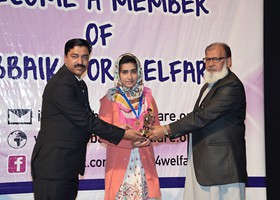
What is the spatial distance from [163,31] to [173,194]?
5.20 ft

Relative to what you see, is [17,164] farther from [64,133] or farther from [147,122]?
[147,122]

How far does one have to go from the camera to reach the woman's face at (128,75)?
3.56 m

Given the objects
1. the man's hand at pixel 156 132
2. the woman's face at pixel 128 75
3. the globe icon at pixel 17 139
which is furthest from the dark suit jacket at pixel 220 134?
the globe icon at pixel 17 139

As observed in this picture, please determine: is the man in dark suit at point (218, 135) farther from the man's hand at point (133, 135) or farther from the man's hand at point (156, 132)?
the man's hand at point (133, 135)

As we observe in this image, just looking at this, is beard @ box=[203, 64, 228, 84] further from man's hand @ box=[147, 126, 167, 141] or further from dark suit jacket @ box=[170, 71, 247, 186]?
man's hand @ box=[147, 126, 167, 141]

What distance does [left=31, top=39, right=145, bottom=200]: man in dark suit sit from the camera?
9.78ft

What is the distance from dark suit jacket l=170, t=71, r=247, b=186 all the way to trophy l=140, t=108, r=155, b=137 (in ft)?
0.89

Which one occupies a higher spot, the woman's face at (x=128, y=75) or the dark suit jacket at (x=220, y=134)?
the woman's face at (x=128, y=75)

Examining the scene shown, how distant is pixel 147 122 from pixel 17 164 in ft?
4.54

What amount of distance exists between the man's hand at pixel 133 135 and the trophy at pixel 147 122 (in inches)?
2.0

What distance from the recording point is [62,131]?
3.03 m
